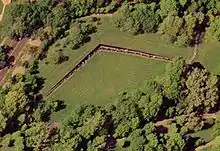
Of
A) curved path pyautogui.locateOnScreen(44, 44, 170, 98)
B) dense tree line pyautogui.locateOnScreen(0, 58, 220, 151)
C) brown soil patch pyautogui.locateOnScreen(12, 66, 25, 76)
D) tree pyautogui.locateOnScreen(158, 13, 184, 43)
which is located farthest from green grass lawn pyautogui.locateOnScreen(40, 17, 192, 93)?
dense tree line pyautogui.locateOnScreen(0, 58, 220, 151)

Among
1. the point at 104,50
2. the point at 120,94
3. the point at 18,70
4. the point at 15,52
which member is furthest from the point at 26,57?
the point at 120,94

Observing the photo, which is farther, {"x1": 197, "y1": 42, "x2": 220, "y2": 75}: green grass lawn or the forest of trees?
{"x1": 197, "y1": 42, "x2": 220, "y2": 75}: green grass lawn

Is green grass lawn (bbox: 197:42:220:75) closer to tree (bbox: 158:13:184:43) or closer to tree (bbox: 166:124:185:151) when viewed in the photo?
tree (bbox: 158:13:184:43)

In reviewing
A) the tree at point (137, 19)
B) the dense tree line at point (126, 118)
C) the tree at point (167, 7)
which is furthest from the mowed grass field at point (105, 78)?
the tree at point (167, 7)

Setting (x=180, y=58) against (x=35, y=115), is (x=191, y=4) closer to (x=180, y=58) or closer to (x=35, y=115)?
(x=180, y=58)

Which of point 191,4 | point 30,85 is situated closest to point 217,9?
point 191,4
